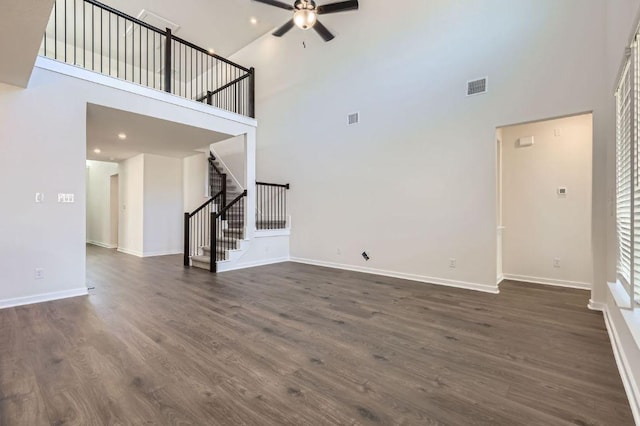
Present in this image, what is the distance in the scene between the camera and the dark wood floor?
5.36 feet

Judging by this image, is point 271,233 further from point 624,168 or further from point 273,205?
point 624,168

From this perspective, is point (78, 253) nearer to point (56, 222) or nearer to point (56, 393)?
point (56, 222)

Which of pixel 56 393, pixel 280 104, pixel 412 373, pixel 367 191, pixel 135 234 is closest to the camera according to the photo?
pixel 56 393

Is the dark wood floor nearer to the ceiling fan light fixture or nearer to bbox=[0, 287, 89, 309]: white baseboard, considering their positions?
bbox=[0, 287, 89, 309]: white baseboard

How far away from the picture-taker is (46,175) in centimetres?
371

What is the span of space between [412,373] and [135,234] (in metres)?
7.71

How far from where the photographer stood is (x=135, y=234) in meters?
7.53

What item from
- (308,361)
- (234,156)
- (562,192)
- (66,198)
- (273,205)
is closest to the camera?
(308,361)

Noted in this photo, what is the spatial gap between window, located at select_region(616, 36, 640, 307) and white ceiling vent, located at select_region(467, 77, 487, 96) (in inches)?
60.2

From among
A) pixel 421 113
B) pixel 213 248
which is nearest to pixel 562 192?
pixel 421 113

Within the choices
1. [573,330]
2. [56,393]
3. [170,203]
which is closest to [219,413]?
[56,393]

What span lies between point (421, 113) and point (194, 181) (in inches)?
233

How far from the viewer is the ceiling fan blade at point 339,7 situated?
393cm

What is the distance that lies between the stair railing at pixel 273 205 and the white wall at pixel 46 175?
3288mm
